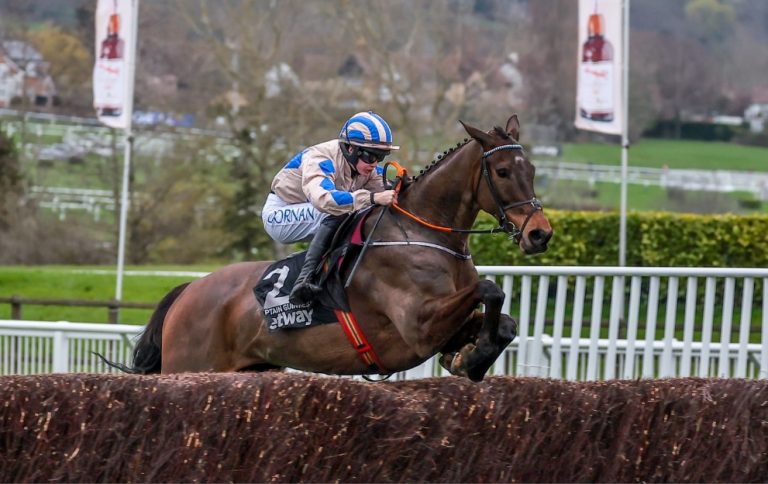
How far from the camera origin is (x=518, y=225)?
5.76 metres

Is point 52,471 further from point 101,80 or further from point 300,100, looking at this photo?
point 300,100

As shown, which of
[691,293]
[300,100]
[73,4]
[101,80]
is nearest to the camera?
[691,293]

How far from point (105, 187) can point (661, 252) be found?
43.3ft

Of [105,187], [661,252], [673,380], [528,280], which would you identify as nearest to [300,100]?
Result: [105,187]

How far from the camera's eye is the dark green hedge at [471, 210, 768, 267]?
1427 centimetres

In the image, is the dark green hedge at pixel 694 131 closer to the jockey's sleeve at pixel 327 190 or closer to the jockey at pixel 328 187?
the jockey at pixel 328 187

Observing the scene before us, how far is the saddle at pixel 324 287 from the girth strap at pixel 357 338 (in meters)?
0.03

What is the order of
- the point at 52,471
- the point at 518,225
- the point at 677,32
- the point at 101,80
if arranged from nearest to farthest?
1. the point at 52,471
2. the point at 518,225
3. the point at 101,80
4. the point at 677,32

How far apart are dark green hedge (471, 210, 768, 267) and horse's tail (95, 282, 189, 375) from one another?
733 centimetres

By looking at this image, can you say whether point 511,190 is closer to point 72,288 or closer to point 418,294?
point 418,294

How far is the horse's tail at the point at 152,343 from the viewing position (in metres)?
7.14

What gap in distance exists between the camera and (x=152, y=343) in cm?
717

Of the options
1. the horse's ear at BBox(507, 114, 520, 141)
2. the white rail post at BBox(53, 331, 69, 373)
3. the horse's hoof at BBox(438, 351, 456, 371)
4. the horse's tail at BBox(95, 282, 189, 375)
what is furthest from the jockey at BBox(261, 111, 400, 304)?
the white rail post at BBox(53, 331, 69, 373)

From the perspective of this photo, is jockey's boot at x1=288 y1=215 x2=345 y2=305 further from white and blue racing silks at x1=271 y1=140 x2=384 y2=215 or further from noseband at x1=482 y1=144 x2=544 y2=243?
noseband at x1=482 y1=144 x2=544 y2=243
